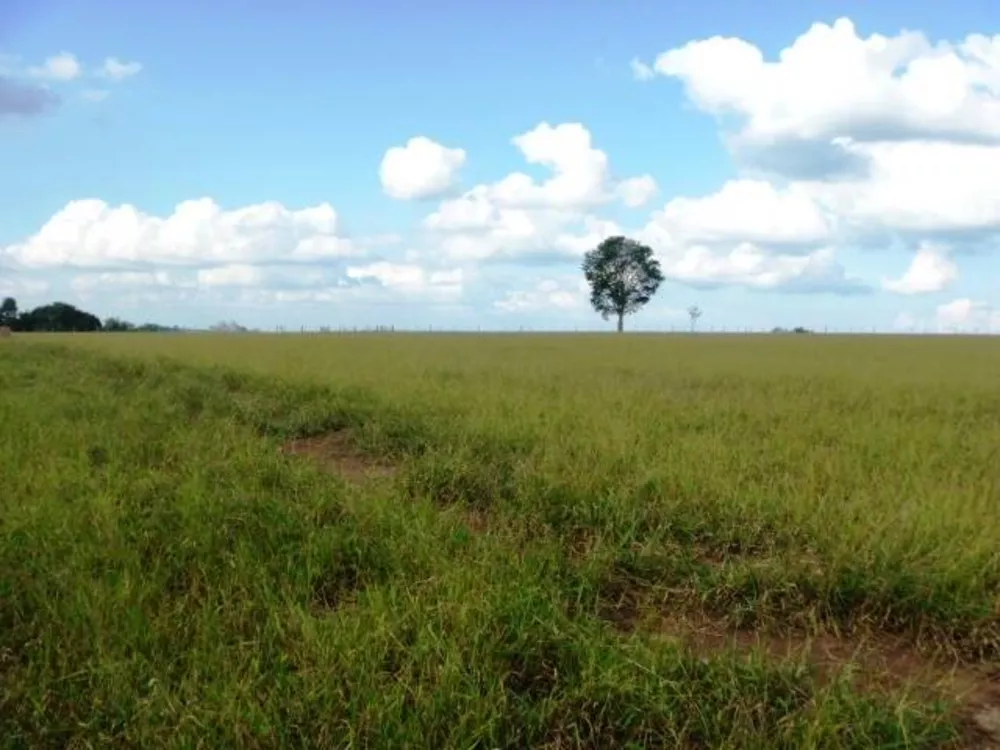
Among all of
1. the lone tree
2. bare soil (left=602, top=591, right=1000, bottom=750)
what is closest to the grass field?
bare soil (left=602, top=591, right=1000, bottom=750)

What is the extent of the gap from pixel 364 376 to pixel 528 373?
3.37 metres

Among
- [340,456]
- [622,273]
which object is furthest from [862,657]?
[622,273]

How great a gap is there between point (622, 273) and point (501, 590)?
3160 inches

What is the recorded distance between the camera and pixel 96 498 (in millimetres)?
5805

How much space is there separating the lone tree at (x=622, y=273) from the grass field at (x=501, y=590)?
75.6 metres

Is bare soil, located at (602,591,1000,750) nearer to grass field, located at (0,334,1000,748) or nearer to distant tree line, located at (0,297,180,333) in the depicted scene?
grass field, located at (0,334,1000,748)

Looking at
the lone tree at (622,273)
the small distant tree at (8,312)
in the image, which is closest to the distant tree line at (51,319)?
the small distant tree at (8,312)

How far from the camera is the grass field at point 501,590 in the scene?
3449 millimetres

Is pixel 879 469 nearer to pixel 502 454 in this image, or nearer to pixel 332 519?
pixel 502 454

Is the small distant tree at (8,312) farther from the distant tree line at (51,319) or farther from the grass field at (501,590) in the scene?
the grass field at (501,590)

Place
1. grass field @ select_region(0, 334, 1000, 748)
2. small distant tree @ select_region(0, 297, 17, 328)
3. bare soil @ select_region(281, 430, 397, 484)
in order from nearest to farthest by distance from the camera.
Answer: grass field @ select_region(0, 334, 1000, 748)
bare soil @ select_region(281, 430, 397, 484)
small distant tree @ select_region(0, 297, 17, 328)

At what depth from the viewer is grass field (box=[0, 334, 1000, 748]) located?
3449 mm

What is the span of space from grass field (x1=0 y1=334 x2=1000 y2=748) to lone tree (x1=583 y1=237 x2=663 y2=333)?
2977 inches

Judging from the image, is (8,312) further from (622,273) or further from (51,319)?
(622,273)
